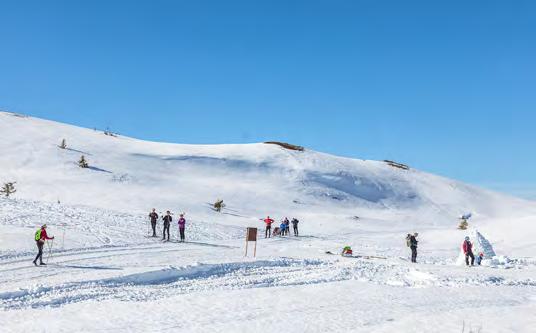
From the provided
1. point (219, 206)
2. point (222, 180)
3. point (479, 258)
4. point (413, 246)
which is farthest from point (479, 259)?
point (222, 180)

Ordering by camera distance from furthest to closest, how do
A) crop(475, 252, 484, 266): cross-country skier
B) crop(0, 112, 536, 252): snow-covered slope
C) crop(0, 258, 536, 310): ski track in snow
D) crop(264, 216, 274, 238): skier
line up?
crop(0, 112, 536, 252): snow-covered slope → crop(264, 216, 274, 238): skier → crop(475, 252, 484, 266): cross-country skier → crop(0, 258, 536, 310): ski track in snow

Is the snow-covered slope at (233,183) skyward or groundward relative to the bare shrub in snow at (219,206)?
skyward

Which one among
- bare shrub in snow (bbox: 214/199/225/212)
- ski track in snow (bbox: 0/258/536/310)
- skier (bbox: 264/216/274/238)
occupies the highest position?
bare shrub in snow (bbox: 214/199/225/212)

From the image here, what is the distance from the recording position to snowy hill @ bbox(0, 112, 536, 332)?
13250mm

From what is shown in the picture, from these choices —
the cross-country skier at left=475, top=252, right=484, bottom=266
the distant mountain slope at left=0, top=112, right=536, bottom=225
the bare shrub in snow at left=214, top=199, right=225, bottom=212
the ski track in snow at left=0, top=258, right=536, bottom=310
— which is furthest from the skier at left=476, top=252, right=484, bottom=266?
the bare shrub in snow at left=214, top=199, right=225, bottom=212

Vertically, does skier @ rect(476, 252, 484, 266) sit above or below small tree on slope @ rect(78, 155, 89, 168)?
below

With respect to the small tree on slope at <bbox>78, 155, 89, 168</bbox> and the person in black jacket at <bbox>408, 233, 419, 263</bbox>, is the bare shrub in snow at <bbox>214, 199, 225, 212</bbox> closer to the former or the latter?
the small tree on slope at <bbox>78, 155, 89, 168</bbox>

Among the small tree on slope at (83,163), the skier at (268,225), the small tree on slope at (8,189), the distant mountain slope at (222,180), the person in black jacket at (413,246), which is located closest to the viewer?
the person in black jacket at (413,246)

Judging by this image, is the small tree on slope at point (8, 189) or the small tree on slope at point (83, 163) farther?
the small tree on slope at point (83, 163)

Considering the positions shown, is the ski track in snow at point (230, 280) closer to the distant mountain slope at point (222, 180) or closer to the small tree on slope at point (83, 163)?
the distant mountain slope at point (222, 180)

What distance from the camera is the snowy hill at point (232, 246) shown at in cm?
1325

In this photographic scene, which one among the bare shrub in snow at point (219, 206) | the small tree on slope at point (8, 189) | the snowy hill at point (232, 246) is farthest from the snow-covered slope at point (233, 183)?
the small tree on slope at point (8, 189)

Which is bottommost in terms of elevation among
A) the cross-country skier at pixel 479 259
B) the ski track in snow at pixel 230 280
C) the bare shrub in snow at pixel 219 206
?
the ski track in snow at pixel 230 280

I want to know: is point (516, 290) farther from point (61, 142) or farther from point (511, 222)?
point (61, 142)
